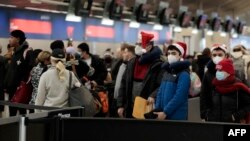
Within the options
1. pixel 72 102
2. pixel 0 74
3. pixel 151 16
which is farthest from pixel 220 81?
pixel 151 16

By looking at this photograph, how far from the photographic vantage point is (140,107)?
5.87 m

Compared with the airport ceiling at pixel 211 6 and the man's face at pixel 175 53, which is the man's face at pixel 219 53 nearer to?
the man's face at pixel 175 53

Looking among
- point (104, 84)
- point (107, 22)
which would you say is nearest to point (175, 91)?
point (104, 84)

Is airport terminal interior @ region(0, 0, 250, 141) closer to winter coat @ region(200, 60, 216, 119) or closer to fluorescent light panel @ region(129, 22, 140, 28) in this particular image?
winter coat @ region(200, 60, 216, 119)

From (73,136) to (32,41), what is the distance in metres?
11.9

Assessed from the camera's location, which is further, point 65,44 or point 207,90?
point 65,44

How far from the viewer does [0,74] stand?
827 centimetres

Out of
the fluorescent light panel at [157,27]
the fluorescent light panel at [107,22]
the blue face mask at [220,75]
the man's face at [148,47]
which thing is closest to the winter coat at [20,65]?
the man's face at [148,47]

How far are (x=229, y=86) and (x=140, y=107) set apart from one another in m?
1.11

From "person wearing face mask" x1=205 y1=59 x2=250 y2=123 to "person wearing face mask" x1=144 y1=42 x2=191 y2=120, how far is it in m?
0.40

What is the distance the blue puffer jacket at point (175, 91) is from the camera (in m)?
5.19

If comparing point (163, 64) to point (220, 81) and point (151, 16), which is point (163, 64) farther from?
point (151, 16)

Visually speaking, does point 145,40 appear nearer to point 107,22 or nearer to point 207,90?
point 207,90

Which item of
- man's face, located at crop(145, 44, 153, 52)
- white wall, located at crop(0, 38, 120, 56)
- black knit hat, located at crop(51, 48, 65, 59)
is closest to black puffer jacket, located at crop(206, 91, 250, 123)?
man's face, located at crop(145, 44, 153, 52)
